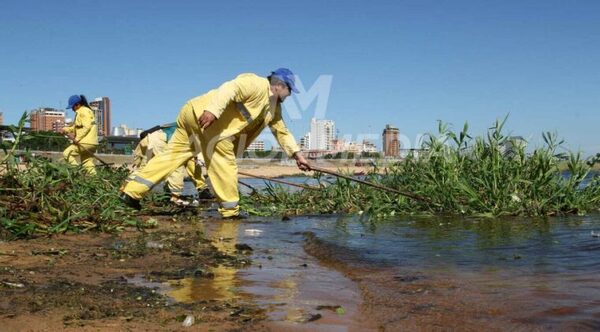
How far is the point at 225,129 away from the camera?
6.76m

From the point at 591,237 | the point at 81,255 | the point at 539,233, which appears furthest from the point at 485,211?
the point at 81,255

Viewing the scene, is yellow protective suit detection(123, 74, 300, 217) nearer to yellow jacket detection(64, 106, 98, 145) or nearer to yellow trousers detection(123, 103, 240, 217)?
yellow trousers detection(123, 103, 240, 217)

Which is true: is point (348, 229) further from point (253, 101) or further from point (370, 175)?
point (370, 175)

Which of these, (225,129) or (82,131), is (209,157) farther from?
(82,131)

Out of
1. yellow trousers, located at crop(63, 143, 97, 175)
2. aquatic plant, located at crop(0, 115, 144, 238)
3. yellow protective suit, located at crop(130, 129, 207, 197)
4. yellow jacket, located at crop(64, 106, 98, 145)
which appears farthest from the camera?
yellow jacket, located at crop(64, 106, 98, 145)

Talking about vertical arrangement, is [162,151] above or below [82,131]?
below

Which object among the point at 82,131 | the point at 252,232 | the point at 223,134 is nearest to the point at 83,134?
the point at 82,131

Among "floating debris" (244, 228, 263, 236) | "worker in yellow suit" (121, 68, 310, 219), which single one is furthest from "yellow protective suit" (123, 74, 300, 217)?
"floating debris" (244, 228, 263, 236)

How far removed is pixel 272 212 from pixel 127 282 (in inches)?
202

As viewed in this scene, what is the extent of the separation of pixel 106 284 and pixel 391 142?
9323mm

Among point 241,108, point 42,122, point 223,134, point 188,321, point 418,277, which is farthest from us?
point 42,122

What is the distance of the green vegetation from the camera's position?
6977 mm

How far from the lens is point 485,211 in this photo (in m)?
6.96

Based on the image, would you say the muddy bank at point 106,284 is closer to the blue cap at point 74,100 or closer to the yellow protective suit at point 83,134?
the yellow protective suit at point 83,134
